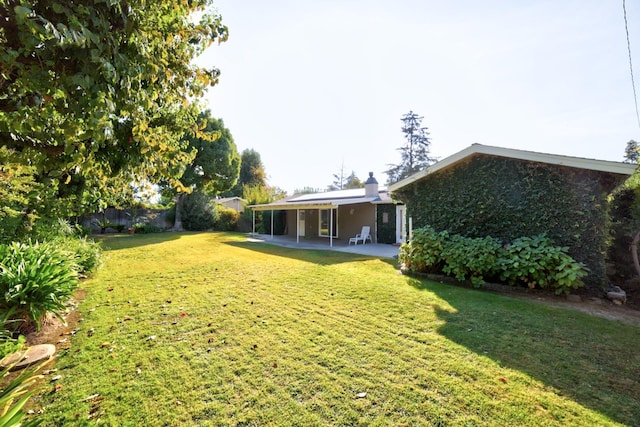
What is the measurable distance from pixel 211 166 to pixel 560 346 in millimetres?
22332

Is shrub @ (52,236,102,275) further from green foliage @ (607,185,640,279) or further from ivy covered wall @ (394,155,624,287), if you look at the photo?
green foliage @ (607,185,640,279)

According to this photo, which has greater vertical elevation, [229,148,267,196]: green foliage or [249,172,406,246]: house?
[229,148,267,196]: green foliage

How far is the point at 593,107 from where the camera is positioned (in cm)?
877

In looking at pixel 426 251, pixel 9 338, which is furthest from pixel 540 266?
pixel 9 338

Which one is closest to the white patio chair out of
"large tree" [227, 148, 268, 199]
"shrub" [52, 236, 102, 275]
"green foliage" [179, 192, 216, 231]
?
"shrub" [52, 236, 102, 275]

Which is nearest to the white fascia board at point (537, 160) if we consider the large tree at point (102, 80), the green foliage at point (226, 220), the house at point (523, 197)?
the house at point (523, 197)

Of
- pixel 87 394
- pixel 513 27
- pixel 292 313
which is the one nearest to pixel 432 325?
pixel 292 313

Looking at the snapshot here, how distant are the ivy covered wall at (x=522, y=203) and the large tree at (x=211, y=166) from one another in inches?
686

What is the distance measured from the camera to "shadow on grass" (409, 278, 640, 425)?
2775mm

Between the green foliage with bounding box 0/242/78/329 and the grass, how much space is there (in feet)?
1.97

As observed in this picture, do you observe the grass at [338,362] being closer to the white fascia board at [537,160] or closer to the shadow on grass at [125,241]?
Answer: the white fascia board at [537,160]

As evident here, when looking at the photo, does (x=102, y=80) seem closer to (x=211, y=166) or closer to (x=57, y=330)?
(x=57, y=330)

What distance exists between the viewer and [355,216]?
17547 millimetres

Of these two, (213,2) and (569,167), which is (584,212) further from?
(213,2)
